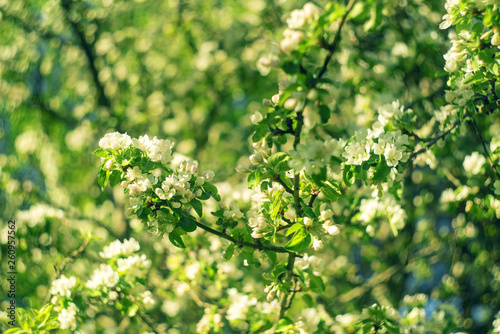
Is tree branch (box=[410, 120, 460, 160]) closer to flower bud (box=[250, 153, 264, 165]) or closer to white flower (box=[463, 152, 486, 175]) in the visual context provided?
white flower (box=[463, 152, 486, 175])

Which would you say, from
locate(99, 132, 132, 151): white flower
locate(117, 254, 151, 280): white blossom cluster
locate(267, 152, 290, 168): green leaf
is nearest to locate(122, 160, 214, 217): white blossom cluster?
locate(99, 132, 132, 151): white flower

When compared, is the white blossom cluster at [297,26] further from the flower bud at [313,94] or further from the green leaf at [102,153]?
the green leaf at [102,153]

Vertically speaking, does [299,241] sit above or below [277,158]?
below

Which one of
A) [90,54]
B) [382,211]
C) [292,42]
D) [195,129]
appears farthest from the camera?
Result: [195,129]

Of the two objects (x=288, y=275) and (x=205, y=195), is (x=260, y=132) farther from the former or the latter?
(x=288, y=275)

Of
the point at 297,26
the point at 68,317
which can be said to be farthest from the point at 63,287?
the point at 297,26

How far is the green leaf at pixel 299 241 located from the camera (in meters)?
1.85

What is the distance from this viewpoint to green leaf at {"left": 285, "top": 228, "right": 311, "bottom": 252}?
6.06ft

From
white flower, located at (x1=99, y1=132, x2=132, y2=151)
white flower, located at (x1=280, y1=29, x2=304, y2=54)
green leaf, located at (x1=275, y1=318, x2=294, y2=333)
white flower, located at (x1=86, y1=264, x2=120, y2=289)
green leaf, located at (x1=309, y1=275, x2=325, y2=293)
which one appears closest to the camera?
white flower, located at (x1=280, y1=29, x2=304, y2=54)

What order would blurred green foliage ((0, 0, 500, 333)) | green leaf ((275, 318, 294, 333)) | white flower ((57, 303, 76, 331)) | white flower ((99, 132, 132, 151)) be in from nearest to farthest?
white flower ((99, 132, 132, 151))
green leaf ((275, 318, 294, 333))
white flower ((57, 303, 76, 331))
blurred green foliage ((0, 0, 500, 333))

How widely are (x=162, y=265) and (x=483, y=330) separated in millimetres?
3444

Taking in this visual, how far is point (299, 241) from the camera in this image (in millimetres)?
1860

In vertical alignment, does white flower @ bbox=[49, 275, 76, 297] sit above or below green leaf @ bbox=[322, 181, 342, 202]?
above

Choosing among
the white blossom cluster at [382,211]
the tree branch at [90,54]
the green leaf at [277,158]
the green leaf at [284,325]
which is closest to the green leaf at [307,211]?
the green leaf at [277,158]
